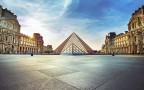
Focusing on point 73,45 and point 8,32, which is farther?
point 8,32

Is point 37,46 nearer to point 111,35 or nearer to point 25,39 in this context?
point 25,39

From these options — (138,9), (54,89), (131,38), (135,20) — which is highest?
(138,9)

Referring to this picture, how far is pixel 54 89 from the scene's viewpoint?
2045mm

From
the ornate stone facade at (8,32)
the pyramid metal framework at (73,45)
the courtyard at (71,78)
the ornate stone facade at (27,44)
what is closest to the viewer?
the courtyard at (71,78)

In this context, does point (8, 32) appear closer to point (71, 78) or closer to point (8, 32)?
point (8, 32)

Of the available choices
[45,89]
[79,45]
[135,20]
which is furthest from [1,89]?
[135,20]

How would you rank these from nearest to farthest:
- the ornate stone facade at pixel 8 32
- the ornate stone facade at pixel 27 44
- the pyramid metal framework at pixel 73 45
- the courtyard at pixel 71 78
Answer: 1. the courtyard at pixel 71 78
2. the pyramid metal framework at pixel 73 45
3. the ornate stone facade at pixel 8 32
4. the ornate stone facade at pixel 27 44

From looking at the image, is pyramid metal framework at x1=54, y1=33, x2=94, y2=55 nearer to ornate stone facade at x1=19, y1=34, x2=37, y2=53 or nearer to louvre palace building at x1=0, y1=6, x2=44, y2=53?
louvre palace building at x1=0, y1=6, x2=44, y2=53

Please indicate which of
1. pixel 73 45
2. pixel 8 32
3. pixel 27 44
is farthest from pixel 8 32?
pixel 73 45

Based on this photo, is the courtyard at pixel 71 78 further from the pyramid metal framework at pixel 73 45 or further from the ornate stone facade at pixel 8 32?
the ornate stone facade at pixel 8 32

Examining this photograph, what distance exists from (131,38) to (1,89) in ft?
175

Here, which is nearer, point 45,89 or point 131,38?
point 45,89

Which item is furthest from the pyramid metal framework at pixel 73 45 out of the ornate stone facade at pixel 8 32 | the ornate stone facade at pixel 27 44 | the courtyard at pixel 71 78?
the ornate stone facade at pixel 27 44

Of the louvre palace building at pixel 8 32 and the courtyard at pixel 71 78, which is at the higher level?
the louvre palace building at pixel 8 32
